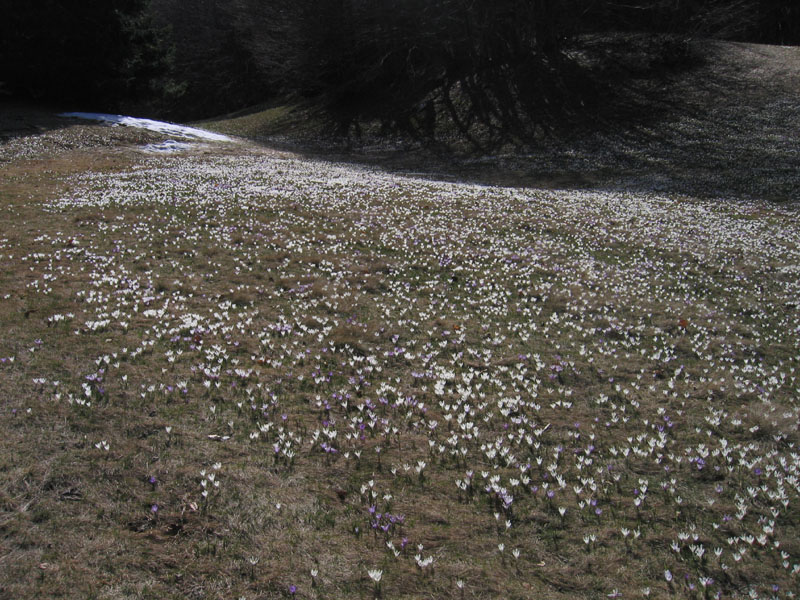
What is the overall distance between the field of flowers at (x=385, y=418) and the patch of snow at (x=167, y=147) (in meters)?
17.0

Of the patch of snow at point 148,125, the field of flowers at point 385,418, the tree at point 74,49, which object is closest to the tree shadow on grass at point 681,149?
the patch of snow at point 148,125

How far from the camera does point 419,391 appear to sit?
7516mm

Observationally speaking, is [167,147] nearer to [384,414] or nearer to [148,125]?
[148,125]

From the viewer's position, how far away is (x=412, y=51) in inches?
2088

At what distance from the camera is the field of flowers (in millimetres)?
4582

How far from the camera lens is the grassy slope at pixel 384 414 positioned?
460cm

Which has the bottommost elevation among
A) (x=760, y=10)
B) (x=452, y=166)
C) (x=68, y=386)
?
(x=68, y=386)

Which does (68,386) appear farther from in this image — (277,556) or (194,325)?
(277,556)

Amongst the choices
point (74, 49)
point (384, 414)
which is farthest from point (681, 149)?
point (74, 49)

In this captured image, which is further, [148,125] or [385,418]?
[148,125]

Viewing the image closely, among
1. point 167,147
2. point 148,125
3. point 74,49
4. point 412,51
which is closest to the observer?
point 167,147

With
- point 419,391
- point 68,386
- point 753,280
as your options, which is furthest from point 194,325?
point 753,280

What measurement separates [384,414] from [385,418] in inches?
4.2

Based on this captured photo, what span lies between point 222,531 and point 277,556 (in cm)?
63
